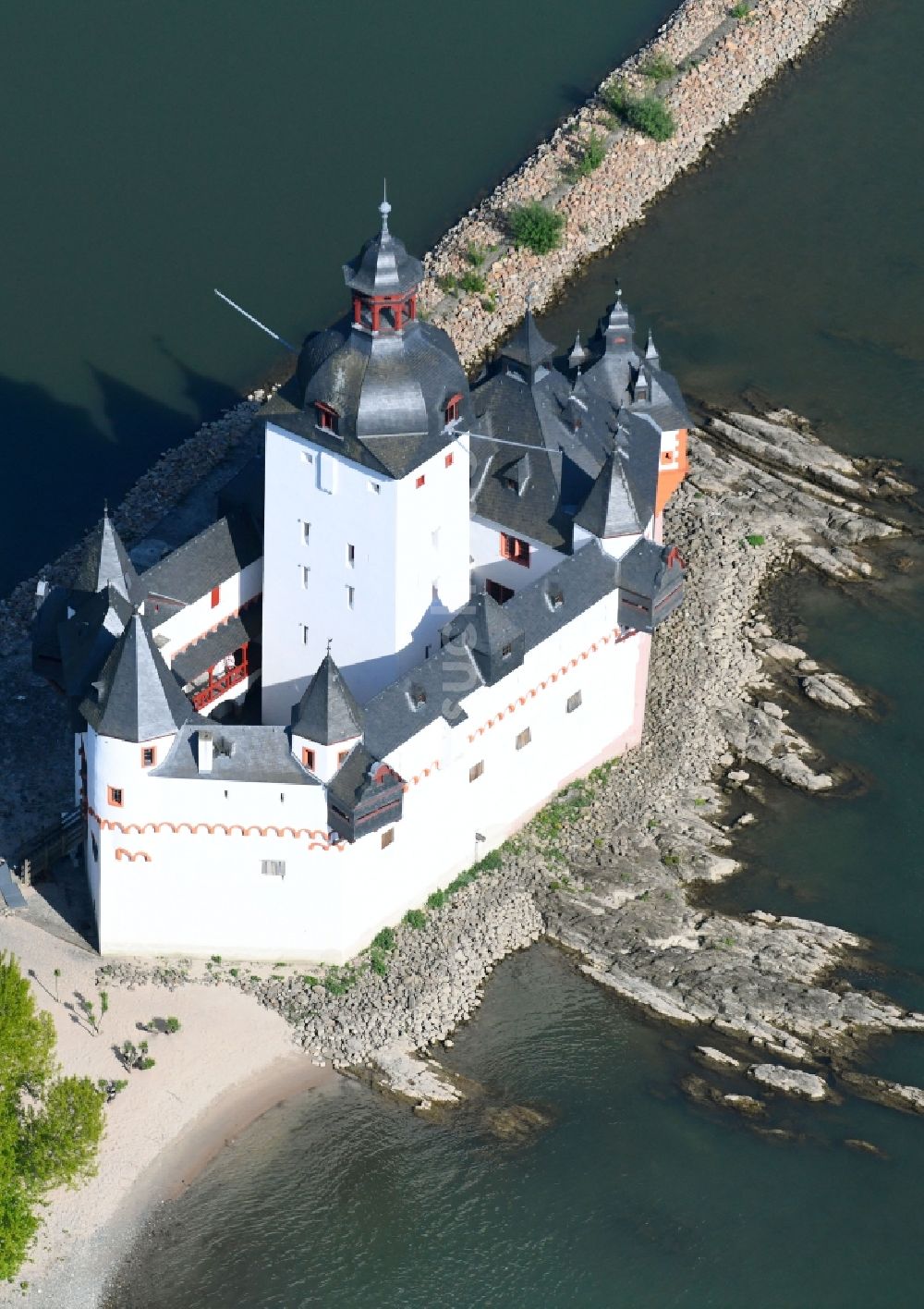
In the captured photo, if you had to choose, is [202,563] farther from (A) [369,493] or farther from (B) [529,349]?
(B) [529,349]

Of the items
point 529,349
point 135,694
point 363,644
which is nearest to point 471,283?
point 529,349

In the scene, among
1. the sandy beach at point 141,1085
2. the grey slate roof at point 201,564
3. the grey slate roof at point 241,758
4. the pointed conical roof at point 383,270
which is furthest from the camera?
the grey slate roof at point 201,564

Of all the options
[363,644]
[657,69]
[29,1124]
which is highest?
[657,69]

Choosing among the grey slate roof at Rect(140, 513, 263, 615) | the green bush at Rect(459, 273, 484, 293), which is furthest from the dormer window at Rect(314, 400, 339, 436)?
the green bush at Rect(459, 273, 484, 293)

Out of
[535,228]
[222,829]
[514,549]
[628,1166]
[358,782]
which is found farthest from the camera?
[535,228]

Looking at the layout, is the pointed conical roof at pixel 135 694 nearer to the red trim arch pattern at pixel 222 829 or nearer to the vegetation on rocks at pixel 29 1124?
the red trim arch pattern at pixel 222 829

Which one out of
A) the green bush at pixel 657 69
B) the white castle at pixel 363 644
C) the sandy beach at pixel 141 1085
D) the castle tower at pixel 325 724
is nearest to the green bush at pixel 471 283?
the green bush at pixel 657 69

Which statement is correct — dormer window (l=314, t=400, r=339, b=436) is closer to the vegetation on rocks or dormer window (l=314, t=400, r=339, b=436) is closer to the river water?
the river water
